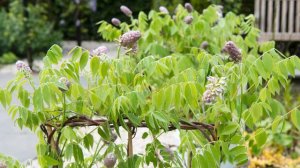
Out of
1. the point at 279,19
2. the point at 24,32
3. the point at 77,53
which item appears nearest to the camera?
the point at 77,53

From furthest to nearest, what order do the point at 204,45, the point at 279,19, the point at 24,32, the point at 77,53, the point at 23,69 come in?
the point at 24,32 → the point at 279,19 → the point at 204,45 → the point at 77,53 → the point at 23,69

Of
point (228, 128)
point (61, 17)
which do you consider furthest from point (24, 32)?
point (228, 128)

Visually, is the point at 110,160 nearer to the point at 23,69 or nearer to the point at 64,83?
the point at 64,83

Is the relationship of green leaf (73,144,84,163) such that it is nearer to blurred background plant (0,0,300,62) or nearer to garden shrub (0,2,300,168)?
garden shrub (0,2,300,168)

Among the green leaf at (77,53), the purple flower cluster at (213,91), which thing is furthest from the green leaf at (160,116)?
the green leaf at (77,53)

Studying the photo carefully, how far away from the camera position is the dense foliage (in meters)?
9.07

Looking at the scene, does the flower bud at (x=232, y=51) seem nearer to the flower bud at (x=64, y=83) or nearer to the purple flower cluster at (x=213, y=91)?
the purple flower cluster at (x=213, y=91)

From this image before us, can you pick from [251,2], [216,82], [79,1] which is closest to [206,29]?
[216,82]

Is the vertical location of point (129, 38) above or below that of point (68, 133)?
above

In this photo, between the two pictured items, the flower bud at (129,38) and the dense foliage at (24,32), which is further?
the dense foliage at (24,32)

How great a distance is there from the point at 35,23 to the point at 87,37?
2586 mm

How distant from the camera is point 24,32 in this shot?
908cm

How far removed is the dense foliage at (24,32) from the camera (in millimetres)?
9070

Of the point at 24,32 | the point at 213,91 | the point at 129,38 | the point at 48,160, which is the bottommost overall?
the point at 48,160
